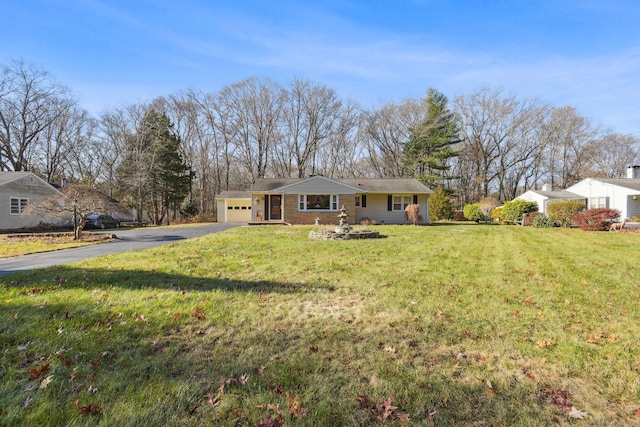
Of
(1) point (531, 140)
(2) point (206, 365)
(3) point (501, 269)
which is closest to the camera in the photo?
(2) point (206, 365)

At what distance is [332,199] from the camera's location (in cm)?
2273

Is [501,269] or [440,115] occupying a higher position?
[440,115]

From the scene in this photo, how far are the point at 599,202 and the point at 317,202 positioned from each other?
2275 cm

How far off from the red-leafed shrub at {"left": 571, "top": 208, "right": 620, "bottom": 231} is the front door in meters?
19.6

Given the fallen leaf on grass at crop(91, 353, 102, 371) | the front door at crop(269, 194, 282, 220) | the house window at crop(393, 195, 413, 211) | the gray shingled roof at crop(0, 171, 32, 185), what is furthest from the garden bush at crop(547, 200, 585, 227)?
the gray shingled roof at crop(0, 171, 32, 185)

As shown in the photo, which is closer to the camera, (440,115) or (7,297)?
(7,297)

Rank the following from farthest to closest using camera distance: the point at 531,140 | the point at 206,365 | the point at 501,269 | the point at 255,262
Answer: the point at 531,140
the point at 255,262
the point at 501,269
the point at 206,365

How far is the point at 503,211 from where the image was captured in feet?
85.0

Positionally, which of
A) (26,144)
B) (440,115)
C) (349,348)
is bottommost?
(349,348)

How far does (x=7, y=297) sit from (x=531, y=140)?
46.6 metres

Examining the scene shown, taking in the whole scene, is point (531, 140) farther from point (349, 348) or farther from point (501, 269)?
point (349, 348)

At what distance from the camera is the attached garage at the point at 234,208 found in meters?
30.7

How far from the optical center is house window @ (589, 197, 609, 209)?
2469 cm

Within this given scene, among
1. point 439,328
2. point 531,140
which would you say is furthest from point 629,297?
point 531,140
